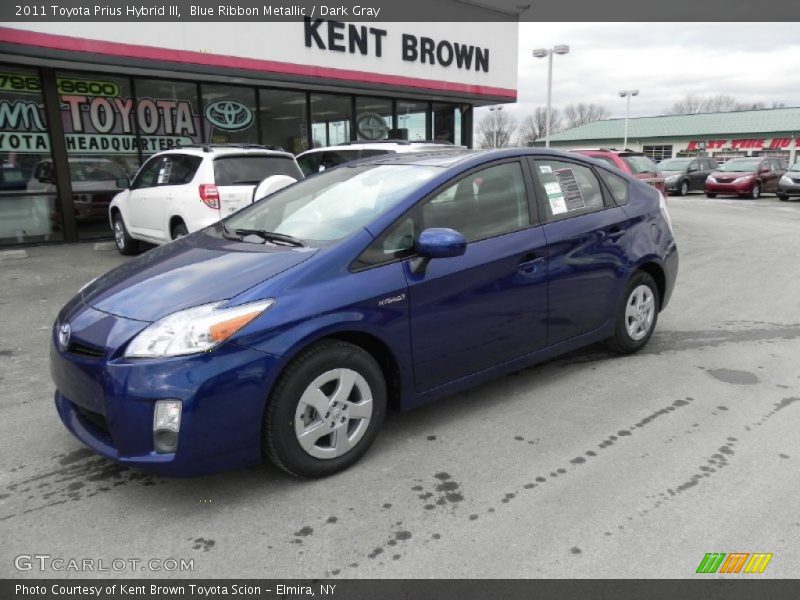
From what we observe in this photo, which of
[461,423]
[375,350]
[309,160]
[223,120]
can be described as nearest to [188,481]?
[375,350]

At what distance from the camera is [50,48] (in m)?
9.21

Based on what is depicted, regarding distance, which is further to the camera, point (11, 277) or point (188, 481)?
point (11, 277)

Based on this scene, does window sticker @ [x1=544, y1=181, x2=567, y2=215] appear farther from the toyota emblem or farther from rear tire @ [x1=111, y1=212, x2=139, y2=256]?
rear tire @ [x1=111, y1=212, x2=139, y2=256]

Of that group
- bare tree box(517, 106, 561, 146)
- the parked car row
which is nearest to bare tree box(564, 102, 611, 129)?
bare tree box(517, 106, 561, 146)

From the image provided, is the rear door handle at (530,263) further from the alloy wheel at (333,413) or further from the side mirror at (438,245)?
the alloy wheel at (333,413)

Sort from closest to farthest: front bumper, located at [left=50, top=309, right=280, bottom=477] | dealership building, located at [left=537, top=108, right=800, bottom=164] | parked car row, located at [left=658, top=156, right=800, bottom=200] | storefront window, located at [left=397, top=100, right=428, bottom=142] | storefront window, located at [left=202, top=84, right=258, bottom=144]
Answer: front bumper, located at [left=50, top=309, right=280, bottom=477] → storefront window, located at [left=202, top=84, right=258, bottom=144] → storefront window, located at [left=397, top=100, right=428, bottom=142] → parked car row, located at [left=658, top=156, right=800, bottom=200] → dealership building, located at [left=537, top=108, right=800, bottom=164]

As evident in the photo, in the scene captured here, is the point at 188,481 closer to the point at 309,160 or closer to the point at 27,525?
the point at 27,525

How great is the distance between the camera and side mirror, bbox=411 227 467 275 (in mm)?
3170

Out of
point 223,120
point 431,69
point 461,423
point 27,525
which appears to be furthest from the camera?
point 431,69

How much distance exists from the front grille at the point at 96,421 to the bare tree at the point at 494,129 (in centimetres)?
7479

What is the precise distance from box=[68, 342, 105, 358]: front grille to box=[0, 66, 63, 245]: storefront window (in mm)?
9156

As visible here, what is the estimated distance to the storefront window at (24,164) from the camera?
10.2 m

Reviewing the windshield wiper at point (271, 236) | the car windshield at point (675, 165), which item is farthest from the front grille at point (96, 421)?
the car windshield at point (675, 165)

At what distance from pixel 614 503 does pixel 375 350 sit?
1.37 m
